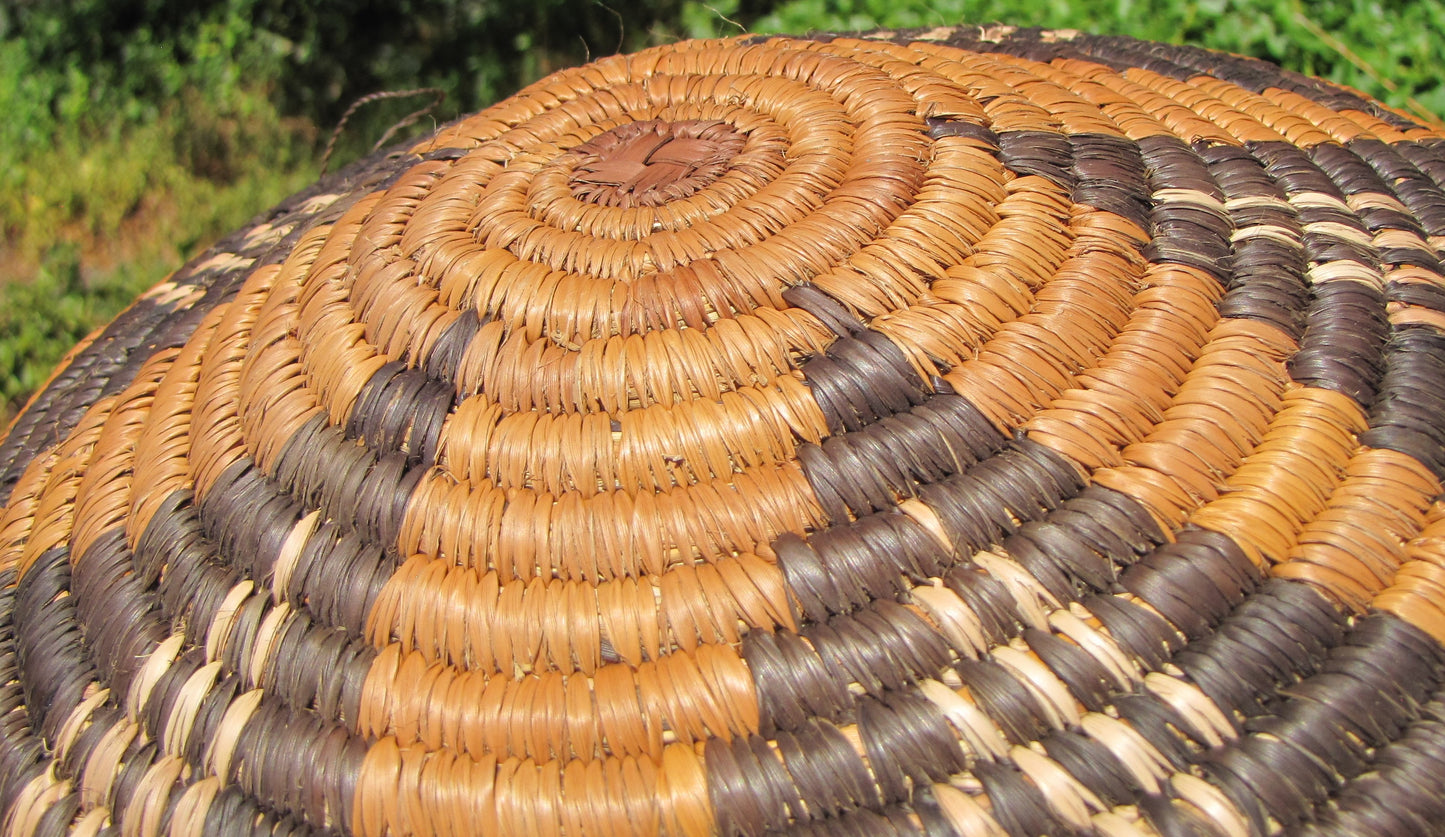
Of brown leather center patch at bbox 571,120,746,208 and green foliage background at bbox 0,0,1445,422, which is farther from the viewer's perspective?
green foliage background at bbox 0,0,1445,422

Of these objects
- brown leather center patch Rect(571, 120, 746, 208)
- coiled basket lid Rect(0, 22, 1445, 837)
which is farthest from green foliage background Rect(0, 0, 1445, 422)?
coiled basket lid Rect(0, 22, 1445, 837)

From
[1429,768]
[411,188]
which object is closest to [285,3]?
[411,188]

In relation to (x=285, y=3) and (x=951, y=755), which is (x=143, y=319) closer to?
(x=951, y=755)

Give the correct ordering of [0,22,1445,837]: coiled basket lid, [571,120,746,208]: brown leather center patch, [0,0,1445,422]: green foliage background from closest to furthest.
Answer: [0,22,1445,837]: coiled basket lid < [571,120,746,208]: brown leather center patch < [0,0,1445,422]: green foliage background

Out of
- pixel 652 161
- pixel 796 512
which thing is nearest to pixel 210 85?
pixel 652 161

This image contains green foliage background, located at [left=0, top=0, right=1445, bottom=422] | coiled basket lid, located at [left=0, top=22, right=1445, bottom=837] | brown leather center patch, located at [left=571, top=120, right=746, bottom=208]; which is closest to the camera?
coiled basket lid, located at [left=0, top=22, right=1445, bottom=837]

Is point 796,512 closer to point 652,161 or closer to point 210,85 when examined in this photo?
point 652,161

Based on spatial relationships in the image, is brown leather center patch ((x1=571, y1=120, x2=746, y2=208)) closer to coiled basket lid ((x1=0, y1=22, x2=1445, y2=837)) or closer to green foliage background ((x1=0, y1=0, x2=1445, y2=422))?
coiled basket lid ((x1=0, y1=22, x2=1445, y2=837))

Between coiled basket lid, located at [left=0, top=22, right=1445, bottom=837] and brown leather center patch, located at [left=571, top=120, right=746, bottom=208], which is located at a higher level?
brown leather center patch, located at [left=571, top=120, right=746, bottom=208]
